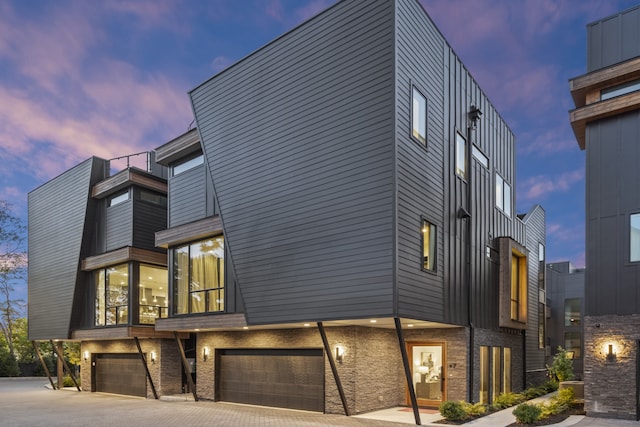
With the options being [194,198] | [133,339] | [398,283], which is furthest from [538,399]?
[133,339]

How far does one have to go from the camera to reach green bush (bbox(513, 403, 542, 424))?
1202cm

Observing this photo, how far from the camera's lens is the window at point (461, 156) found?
15.5m

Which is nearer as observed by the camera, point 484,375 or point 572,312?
point 484,375

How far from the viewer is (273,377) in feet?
51.9

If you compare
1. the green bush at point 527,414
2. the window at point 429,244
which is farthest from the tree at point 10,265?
the green bush at point 527,414

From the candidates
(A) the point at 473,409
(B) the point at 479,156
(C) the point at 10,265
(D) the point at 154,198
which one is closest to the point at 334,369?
(A) the point at 473,409

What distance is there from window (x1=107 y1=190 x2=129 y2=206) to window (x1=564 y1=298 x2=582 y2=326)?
81.5 ft

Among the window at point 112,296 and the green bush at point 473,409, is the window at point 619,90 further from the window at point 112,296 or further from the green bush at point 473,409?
the window at point 112,296

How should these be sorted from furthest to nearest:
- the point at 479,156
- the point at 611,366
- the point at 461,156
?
the point at 479,156
the point at 461,156
the point at 611,366

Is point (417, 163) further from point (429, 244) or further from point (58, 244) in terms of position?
point (58, 244)

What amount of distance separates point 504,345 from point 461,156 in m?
6.74

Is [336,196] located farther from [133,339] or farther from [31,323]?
[31,323]

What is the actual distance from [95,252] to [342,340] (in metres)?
12.6

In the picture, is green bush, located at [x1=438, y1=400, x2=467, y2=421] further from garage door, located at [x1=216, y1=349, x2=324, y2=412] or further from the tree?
the tree
